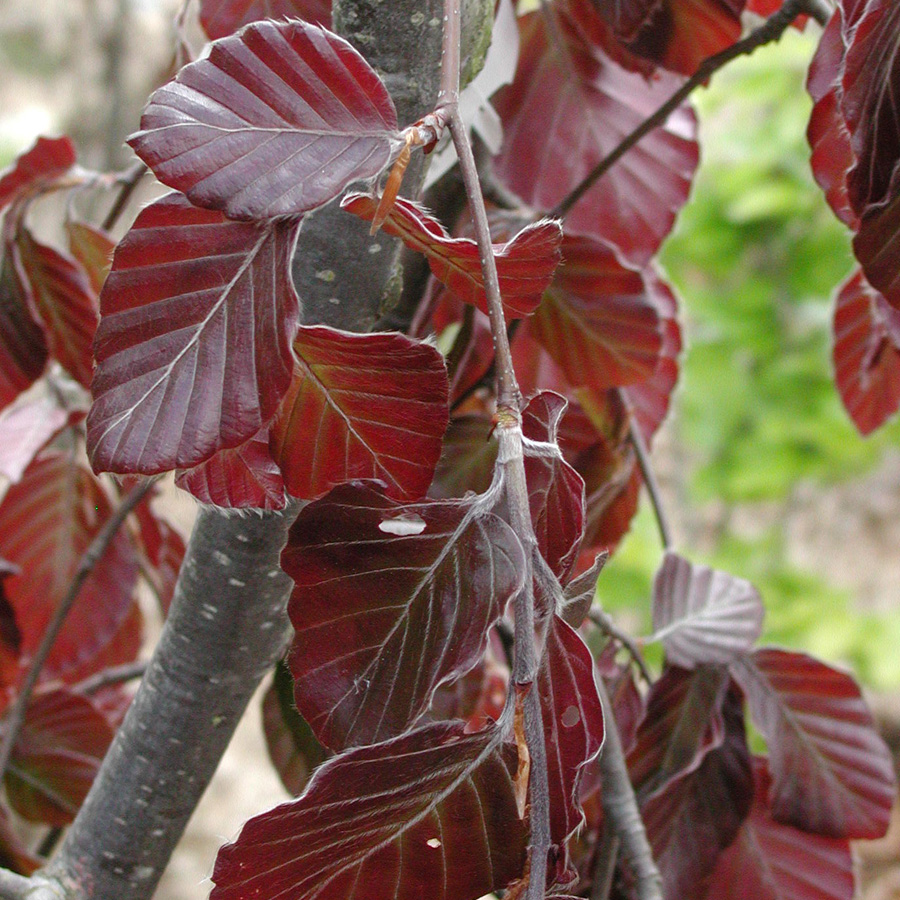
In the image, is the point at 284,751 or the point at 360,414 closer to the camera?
the point at 360,414

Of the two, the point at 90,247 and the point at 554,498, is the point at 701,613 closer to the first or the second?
the point at 554,498

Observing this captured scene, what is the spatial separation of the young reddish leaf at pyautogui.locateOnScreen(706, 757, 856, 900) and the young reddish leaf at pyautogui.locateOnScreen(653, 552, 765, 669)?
0.09 meters

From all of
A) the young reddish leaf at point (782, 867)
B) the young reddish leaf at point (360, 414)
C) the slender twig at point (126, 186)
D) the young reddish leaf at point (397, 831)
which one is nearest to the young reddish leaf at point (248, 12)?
the slender twig at point (126, 186)

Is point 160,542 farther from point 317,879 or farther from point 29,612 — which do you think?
point 317,879

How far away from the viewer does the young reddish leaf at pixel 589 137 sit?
0.56 metres

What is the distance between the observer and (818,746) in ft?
1.69

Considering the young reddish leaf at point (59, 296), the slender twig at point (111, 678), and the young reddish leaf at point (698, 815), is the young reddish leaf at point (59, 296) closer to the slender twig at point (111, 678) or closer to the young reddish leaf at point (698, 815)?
the slender twig at point (111, 678)

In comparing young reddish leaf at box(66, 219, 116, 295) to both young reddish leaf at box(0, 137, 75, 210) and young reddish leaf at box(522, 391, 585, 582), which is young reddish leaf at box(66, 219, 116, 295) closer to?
young reddish leaf at box(0, 137, 75, 210)

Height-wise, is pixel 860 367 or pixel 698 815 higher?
pixel 860 367

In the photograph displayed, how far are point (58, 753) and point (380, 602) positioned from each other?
44 cm

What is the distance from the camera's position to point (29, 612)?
69 centimetres

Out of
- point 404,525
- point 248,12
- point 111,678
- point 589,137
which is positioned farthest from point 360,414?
point 111,678

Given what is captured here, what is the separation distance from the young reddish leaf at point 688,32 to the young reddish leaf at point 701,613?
0.25 m

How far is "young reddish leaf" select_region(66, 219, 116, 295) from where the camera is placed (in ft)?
1.76
